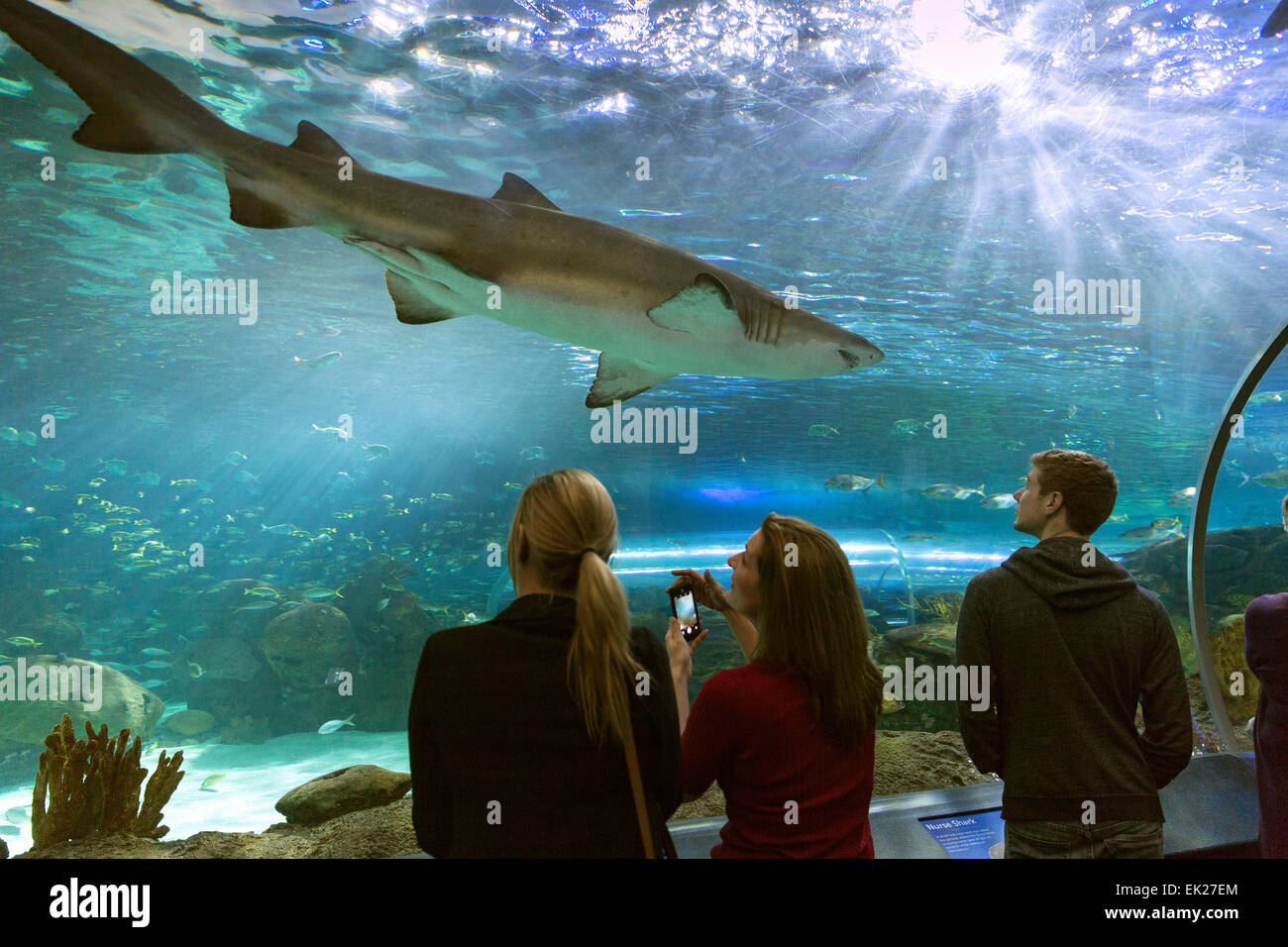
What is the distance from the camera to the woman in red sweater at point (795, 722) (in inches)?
75.4

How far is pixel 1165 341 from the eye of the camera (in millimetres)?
15234

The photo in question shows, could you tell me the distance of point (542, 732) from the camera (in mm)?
1640

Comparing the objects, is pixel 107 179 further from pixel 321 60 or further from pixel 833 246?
pixel 833 246

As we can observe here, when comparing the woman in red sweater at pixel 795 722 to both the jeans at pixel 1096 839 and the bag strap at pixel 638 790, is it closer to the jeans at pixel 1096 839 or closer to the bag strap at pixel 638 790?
the bag strap at pixel 638 790

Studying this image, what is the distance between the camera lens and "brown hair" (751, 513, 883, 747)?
194cm

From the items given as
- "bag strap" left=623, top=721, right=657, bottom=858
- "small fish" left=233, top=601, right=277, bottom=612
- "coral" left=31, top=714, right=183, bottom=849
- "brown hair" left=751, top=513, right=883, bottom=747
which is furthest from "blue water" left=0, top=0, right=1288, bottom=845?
"bag strap" left=623, top=721, right=657, bottom=858

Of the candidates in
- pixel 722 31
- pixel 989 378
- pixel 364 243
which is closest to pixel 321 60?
pixel 722 31

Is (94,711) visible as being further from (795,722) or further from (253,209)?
(795,722)

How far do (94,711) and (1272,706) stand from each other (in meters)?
13.4

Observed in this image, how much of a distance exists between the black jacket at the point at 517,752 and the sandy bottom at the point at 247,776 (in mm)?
6643

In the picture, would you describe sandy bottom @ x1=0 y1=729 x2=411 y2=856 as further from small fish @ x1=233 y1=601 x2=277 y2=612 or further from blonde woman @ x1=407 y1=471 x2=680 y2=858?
blonde woman @ x1=407 y1=471 x2=680 y2=858

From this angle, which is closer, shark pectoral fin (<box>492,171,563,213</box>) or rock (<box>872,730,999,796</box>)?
shark pectoral fin (<box>492,171,563,213</box>)

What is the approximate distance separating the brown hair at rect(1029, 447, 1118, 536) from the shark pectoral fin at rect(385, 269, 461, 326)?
2.72 m
